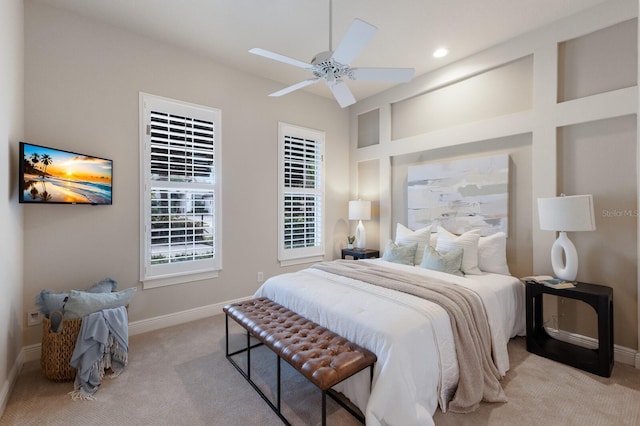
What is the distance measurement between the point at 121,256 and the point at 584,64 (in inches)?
194

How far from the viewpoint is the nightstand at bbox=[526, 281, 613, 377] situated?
2.27 metres

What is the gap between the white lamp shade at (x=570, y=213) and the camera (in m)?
2.42

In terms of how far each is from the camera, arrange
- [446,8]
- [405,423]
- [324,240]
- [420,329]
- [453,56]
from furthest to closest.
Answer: [324,240] → [453,56] → [446,8] → [420,329] → [405,423]

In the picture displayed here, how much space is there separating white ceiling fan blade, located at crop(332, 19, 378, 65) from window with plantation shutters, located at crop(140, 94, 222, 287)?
209cm

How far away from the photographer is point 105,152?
2902 mm

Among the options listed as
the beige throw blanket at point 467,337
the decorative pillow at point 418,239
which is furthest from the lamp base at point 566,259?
the decorative pillow at point 418,239

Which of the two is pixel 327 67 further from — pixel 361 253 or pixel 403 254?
pixel 361 253

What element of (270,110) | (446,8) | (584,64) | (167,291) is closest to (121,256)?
(167,291)

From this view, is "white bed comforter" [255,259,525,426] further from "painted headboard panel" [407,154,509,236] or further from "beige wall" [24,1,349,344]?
"beige wall" [24,1,349,344]

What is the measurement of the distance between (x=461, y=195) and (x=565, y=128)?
1.17 meters

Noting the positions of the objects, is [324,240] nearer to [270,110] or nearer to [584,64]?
[270,110]

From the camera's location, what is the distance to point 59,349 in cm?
219

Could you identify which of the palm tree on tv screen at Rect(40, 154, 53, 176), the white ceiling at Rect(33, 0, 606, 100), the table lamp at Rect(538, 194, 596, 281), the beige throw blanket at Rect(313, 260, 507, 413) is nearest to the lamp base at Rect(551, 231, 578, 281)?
the table lamp at Rect(538, 194, 596, 281)

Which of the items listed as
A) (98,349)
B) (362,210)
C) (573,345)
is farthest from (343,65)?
(573,345)
